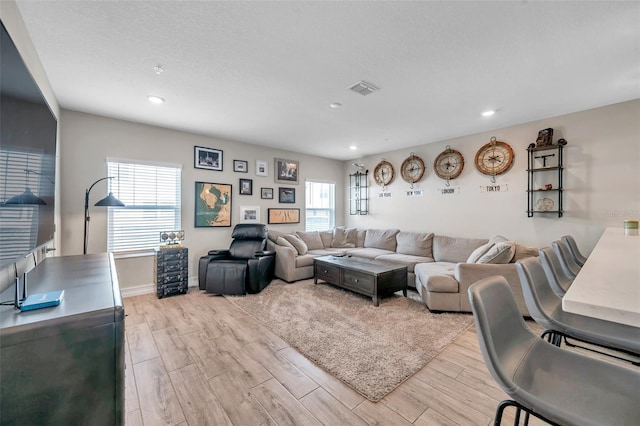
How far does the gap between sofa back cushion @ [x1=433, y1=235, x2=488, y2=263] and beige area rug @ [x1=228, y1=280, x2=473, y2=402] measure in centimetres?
124

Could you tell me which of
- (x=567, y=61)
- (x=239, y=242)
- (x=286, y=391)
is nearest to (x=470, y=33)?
(x=567, y=61)

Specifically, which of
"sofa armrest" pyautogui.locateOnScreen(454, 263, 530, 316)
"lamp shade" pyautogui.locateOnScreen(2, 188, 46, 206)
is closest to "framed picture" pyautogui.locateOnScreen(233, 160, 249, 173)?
"lamp shade" pyautogui.locateOnScreen(2, 188, 46, 206)

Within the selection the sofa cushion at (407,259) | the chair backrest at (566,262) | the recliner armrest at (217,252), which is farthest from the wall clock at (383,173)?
the recliner armrest at (217,252)

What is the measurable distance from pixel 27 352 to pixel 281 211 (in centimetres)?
472

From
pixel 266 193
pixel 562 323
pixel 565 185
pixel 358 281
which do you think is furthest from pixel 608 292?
pixel 266 193

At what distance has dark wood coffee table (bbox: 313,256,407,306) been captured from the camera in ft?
11.1

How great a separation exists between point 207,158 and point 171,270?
196cm

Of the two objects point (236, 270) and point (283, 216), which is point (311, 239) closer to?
point (283, 216)

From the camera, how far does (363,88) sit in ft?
9.07

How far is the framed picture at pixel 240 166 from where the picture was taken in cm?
483

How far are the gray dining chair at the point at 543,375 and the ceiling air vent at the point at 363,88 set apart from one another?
2.25 m

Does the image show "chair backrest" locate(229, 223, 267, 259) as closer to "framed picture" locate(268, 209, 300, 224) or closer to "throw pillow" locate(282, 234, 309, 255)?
"throw pillow" locate(282, 234, 309, 255)

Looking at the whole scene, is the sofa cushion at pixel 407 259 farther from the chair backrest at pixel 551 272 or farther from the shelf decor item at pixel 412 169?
the chair backrest at pixel 551 272

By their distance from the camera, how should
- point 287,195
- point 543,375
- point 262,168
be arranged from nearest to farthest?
1. point 543,375
2. point 262,168
3. point 287,195
